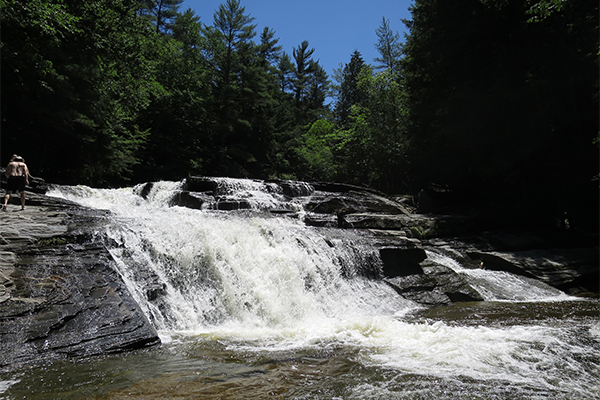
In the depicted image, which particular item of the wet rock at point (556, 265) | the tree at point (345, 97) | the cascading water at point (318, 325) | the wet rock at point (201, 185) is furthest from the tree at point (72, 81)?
the tree at point (345, 97)

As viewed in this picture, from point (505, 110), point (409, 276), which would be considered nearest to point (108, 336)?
point (409, 276)

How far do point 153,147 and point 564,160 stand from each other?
23.5 m

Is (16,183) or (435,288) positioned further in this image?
(435,288)

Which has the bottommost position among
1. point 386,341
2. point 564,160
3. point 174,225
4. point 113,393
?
point 386,341

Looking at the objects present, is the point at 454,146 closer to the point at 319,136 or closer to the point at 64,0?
the point at 64,0

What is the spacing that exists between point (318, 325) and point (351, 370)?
2436mm

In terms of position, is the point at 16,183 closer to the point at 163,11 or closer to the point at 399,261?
the point at 399,261

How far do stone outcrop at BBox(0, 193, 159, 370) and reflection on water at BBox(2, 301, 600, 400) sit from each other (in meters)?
0.35

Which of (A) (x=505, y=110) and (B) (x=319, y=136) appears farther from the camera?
(B) (x=319, y=136)

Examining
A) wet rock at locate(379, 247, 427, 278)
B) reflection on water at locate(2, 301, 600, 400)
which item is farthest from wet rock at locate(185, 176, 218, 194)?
reflection on water at locate(2, 301, 600, 400)

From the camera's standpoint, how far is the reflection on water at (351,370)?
2.98 m

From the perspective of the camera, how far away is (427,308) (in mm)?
7828

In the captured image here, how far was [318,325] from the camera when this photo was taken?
5.97 metres

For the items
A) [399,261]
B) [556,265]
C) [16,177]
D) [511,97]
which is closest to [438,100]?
[511,97]
